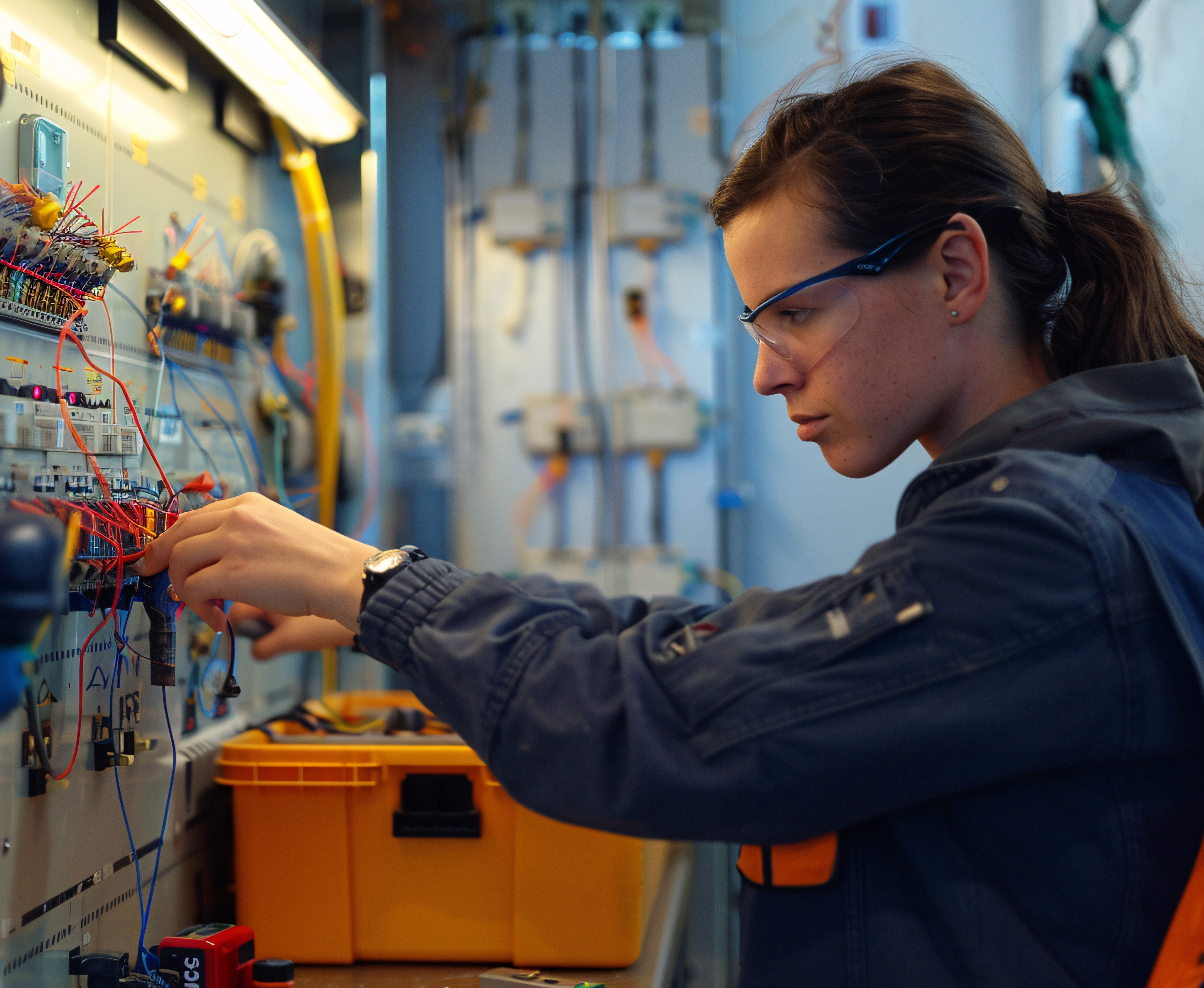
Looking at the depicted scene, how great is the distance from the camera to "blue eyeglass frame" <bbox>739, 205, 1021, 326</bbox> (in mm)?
896

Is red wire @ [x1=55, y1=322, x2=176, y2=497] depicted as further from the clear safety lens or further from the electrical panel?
the clear safety lens

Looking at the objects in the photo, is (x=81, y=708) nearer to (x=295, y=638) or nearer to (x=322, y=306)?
(x=295, y=638)

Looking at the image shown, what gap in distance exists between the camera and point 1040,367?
98 cm

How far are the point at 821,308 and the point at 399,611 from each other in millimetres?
493

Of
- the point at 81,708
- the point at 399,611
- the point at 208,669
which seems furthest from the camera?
the point at 208,669

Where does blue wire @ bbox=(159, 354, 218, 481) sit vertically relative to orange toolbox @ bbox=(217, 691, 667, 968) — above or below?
above

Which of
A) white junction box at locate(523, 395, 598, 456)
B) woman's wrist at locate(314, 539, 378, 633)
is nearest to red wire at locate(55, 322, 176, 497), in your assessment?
woman's wrist at locate(314, 539, 378, 633)

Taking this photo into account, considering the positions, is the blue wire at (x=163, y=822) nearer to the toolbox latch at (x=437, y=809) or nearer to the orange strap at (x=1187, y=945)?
the toolbox latch at (x=437, y=809)

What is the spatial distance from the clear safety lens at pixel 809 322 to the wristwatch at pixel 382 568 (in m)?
0.42

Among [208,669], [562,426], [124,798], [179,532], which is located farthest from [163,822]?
[562,426]

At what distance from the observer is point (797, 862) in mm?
807

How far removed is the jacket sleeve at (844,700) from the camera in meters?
0.70

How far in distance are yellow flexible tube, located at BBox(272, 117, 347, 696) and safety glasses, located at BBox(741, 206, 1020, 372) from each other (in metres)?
0.97

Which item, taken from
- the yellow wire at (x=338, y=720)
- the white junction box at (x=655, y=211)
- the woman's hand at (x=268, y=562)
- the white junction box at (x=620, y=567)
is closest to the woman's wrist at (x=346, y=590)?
the woman's hand at (x=268, y=562)
